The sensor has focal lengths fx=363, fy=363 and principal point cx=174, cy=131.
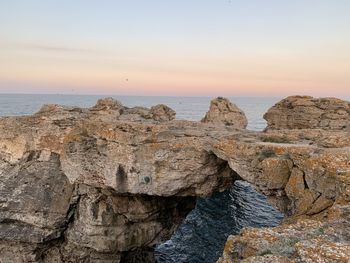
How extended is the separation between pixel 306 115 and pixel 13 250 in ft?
80.9

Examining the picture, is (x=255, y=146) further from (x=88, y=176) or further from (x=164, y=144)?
(x=88, y=176)

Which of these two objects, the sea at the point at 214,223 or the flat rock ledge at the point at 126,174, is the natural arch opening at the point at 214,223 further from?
the flat rock ledge at the point at 126,174

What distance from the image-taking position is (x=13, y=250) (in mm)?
23562

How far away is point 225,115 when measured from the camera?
150 feet

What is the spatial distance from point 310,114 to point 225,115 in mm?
15915

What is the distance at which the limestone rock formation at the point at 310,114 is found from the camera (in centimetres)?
2936

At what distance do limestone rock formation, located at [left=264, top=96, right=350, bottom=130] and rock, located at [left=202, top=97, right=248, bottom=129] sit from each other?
11.1m

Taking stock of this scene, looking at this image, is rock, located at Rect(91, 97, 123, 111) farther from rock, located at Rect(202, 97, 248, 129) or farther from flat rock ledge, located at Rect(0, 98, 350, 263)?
rock, located at Rect(202, 97, 248, 129)

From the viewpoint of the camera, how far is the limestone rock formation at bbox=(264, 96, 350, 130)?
96.3 feet

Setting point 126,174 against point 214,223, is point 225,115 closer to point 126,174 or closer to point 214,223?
point 214,223

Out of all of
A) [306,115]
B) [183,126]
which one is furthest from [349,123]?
[183,126]

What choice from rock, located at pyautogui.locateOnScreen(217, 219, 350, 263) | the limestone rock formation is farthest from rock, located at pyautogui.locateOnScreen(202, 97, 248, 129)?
rock, located at pyautogui.locateOnScreen(217, 219, 350, 263)

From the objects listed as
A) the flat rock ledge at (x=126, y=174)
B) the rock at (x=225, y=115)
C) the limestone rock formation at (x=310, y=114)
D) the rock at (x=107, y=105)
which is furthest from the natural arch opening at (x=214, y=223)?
the rock at (x=107, y=105)

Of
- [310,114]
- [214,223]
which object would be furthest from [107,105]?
[214,223]
